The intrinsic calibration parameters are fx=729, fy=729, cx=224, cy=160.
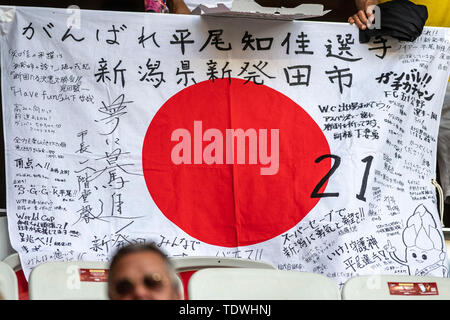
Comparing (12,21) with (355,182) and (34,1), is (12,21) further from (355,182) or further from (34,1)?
(355,182)

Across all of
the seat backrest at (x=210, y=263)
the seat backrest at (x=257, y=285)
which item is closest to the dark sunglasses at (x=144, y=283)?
the seat backrest at (x=257, y=285)

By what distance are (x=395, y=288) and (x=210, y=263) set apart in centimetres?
101

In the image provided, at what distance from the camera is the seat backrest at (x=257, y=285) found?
308 cm

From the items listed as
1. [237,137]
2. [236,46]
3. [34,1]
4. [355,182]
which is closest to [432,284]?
[355,182]

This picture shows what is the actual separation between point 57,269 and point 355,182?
5.91 ft

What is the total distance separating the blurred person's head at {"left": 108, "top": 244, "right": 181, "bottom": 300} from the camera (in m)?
2.42

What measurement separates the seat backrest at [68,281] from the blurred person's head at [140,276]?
0.63 m

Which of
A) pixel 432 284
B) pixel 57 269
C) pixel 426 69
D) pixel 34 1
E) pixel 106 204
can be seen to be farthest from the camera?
pixel 34 1

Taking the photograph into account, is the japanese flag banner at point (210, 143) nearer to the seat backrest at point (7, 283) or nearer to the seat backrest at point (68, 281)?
the seat backrest at point (68, 281)

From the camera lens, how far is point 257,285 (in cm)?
→ 318

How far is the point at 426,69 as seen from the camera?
4.35 meters

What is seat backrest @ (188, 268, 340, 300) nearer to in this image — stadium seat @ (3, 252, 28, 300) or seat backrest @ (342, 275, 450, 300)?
seat backrest @ (342, 275, 450, 300)

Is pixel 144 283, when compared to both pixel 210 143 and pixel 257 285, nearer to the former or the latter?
pixel 257 285

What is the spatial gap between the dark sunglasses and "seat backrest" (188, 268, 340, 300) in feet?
1.86
